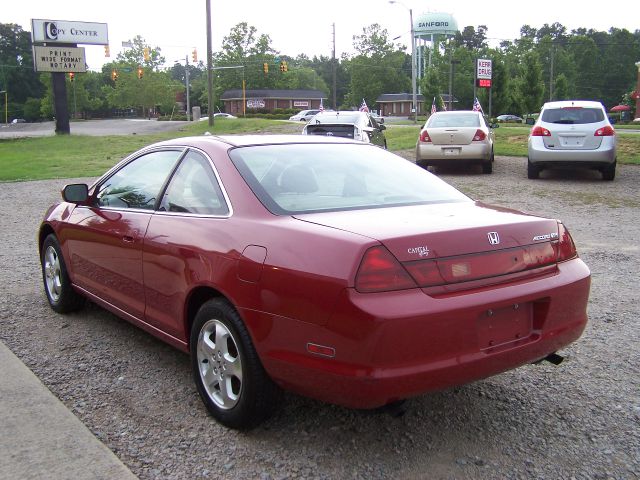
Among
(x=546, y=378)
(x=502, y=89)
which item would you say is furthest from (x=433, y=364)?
(x=502, y=89)

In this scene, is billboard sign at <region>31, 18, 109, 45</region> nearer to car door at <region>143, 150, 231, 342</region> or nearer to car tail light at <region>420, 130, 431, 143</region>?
car tail light at <region>420, 130, 431, 143</region>

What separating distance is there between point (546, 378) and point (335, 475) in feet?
5.58

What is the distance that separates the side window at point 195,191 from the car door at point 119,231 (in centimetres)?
14

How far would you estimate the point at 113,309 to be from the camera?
446cm

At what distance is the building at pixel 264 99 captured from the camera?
290ft

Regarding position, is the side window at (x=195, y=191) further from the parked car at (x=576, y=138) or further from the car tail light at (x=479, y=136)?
the car tail light at (x=479, y=136)

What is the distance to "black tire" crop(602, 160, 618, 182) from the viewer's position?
13.8m

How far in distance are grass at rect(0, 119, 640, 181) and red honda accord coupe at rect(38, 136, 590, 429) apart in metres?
14.7

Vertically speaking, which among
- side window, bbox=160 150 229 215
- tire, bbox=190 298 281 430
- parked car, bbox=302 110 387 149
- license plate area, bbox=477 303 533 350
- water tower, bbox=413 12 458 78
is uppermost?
water tower, bbox=413 12 458 78

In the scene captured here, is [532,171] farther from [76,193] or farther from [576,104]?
[76,193]

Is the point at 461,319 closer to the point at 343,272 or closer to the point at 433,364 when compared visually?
the point at 433,364

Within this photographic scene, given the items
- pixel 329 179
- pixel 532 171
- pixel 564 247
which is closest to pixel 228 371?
pixel 329 179

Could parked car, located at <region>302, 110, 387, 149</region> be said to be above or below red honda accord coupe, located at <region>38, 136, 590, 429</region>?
above

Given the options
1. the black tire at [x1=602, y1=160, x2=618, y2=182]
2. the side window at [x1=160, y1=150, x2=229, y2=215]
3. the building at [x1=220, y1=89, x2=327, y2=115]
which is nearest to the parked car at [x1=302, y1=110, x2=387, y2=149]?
the black tire at [x1=602, y1=160, x2=618, y2=182]
